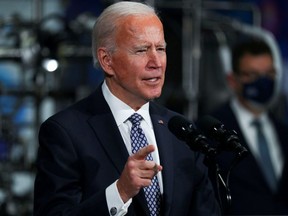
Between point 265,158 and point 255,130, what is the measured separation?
0.18 meters

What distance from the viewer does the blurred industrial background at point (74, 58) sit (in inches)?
198

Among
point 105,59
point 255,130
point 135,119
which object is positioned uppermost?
point 105,59

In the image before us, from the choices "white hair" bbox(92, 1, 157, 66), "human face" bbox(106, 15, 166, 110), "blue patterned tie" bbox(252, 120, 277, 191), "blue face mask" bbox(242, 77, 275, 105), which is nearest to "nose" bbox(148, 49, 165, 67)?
"human face" bbox(106, 15, 166, 110)

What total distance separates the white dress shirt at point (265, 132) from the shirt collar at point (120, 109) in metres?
1.77

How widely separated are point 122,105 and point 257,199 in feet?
5.08

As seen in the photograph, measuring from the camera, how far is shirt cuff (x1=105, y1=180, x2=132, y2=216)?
2.47m

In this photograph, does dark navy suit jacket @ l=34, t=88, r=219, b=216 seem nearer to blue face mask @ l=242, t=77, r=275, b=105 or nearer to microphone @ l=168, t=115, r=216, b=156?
microphone @ l=168, t=115, r=216, b=156

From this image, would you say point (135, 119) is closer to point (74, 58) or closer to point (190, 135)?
point (190, 135)

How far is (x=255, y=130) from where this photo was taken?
15.1 feet

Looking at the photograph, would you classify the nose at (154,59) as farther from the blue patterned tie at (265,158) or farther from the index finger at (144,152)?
the blue patterned tie at (265,158)

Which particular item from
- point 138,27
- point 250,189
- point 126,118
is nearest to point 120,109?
point 126,118

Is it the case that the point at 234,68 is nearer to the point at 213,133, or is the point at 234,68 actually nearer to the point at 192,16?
Result: the point at 192,16

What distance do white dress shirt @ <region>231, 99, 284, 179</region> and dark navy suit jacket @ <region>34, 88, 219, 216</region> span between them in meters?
1.78

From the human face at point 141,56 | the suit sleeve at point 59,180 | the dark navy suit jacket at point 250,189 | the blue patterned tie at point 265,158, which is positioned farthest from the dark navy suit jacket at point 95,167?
the blue patterned tie at point 265,158
